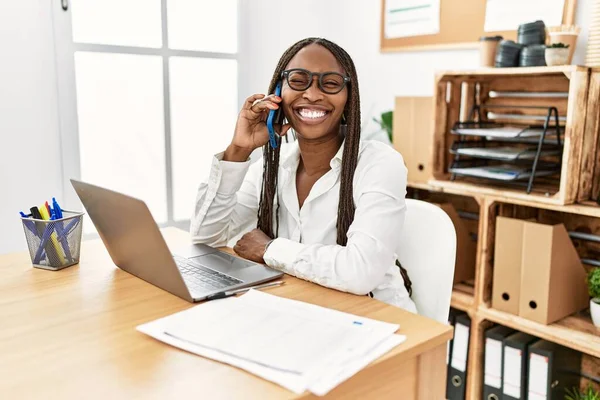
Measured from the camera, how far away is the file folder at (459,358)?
2105 mm

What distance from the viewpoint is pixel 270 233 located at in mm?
1521

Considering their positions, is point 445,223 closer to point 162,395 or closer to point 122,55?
point 162,395

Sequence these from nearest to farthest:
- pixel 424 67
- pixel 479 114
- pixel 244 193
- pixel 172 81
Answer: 1. pixel 244 193
2. pixel 479 114
3. pixel 424 67
4. pixel 172 81

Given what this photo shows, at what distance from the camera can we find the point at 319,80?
140 cm

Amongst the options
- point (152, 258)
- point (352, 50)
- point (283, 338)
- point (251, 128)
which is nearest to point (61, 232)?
point (152, 258)

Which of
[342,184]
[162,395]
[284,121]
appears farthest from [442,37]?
[162,395]

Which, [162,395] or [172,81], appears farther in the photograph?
[172,81]

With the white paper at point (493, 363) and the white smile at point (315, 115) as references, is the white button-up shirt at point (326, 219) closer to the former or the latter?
the white smile at point (315, 115)

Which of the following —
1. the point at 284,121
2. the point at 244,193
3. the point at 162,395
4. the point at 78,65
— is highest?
the point at 78,65

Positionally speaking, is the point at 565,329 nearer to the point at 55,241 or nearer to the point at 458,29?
the point at 458,29

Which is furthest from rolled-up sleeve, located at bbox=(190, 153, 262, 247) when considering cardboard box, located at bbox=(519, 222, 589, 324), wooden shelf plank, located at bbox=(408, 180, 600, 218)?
cardboard box, located at bbox=(519, 222, 589, 324)

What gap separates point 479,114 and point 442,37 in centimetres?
37

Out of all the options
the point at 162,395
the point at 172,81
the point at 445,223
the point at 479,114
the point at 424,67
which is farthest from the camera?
the point at 172,81

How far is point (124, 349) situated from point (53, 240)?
503 millimetres
